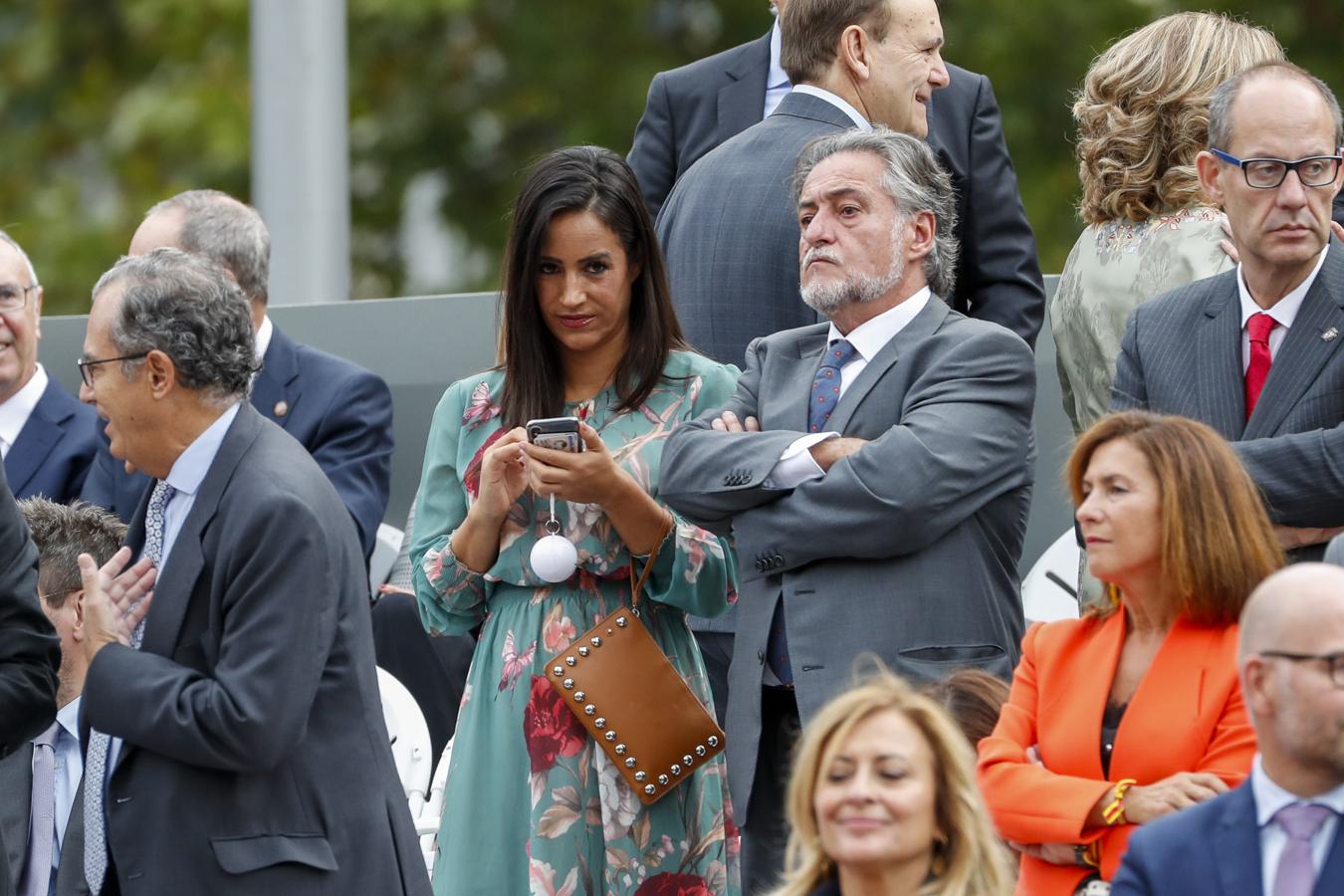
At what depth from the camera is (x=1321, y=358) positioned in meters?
4.79

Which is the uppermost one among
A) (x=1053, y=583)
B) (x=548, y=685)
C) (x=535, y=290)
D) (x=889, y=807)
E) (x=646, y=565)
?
(x=535, y=290)

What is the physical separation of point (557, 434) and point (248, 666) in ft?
2.74

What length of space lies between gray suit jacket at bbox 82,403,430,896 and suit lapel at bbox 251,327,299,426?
2.17m

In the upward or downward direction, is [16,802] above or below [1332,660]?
below

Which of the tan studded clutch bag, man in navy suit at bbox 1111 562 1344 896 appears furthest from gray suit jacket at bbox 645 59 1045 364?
man in navy suit at bbox 1111 562 1344 896

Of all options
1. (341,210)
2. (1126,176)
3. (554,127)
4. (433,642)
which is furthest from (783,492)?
(554,127)

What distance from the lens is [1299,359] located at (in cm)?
481

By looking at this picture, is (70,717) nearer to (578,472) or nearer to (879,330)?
(578,472)

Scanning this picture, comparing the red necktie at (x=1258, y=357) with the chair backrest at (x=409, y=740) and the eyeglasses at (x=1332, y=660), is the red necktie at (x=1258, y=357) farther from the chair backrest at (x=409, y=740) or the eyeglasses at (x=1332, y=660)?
the chair backrest at (x=409, y=740)

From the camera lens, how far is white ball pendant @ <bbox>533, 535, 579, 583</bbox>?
5.05 m

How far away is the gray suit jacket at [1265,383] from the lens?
4660mm

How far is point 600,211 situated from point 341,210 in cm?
401

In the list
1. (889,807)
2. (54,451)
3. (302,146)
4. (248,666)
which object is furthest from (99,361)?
(302,146)

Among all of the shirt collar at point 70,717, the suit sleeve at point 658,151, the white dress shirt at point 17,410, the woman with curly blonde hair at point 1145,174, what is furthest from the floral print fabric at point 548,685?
the white dress shirt at point 17,410
